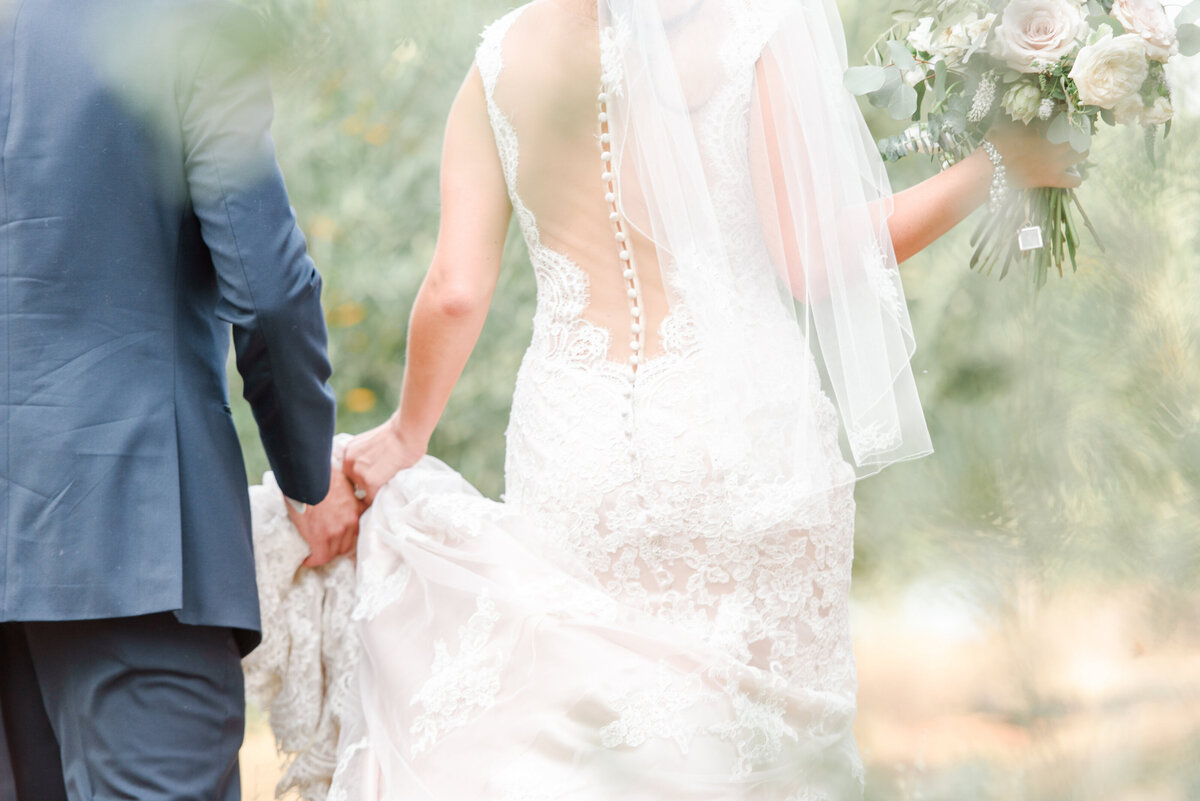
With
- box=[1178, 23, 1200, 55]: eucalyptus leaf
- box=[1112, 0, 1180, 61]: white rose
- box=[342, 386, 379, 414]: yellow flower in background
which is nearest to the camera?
box=[1178, 23, 1200, 55]: eucalyptus leaf

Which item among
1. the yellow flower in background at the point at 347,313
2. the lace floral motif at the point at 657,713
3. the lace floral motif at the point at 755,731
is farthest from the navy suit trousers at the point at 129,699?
the yellow flower in background at the point at 347,313

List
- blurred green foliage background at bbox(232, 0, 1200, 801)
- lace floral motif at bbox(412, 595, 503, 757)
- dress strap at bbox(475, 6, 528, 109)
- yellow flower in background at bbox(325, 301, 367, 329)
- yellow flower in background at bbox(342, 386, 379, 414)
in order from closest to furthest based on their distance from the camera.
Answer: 1. blurred green foliage background at bbox(232, 0, 1200, 801)
2. lace floral motif at bbox(412, 595, 503, 757)
3. dress strap at bbox(475, 6, 528, 109)
4. yellow flower in background at bbox(325, 301, 367, 329)
5. yellow flower in background at bbox(342, 386, 379, 414)

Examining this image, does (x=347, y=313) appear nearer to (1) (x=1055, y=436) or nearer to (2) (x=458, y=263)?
(2) (x=458, y=263)

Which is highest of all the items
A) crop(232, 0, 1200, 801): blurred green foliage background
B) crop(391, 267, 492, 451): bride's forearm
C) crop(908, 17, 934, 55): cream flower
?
crop(232, 0, 1200, 801): blurred green foliage background

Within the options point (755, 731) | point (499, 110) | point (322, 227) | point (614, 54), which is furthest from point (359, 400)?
point (755, 731)

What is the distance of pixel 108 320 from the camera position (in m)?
1.73

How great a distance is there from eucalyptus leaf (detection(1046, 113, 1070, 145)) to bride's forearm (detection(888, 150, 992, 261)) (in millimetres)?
88

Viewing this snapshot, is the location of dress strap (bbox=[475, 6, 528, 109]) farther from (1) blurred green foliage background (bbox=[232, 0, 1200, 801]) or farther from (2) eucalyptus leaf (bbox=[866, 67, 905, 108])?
(1) blurred green foliage background (bbox=[232, 0, 1200, 801])

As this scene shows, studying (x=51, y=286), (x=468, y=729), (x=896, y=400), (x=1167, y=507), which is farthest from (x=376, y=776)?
(x=1167, y=507)

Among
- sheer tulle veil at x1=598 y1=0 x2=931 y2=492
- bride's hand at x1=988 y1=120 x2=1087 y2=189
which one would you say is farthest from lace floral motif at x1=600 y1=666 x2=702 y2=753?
bride's hand at x1=988 y1=120 x2=1087 y2=189

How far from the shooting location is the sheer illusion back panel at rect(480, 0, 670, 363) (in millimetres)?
1905

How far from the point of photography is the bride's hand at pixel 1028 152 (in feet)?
3.75

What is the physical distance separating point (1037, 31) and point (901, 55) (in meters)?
0.41

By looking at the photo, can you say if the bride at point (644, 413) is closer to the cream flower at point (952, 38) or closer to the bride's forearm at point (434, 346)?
the bride's forearm at point (434, 346)
